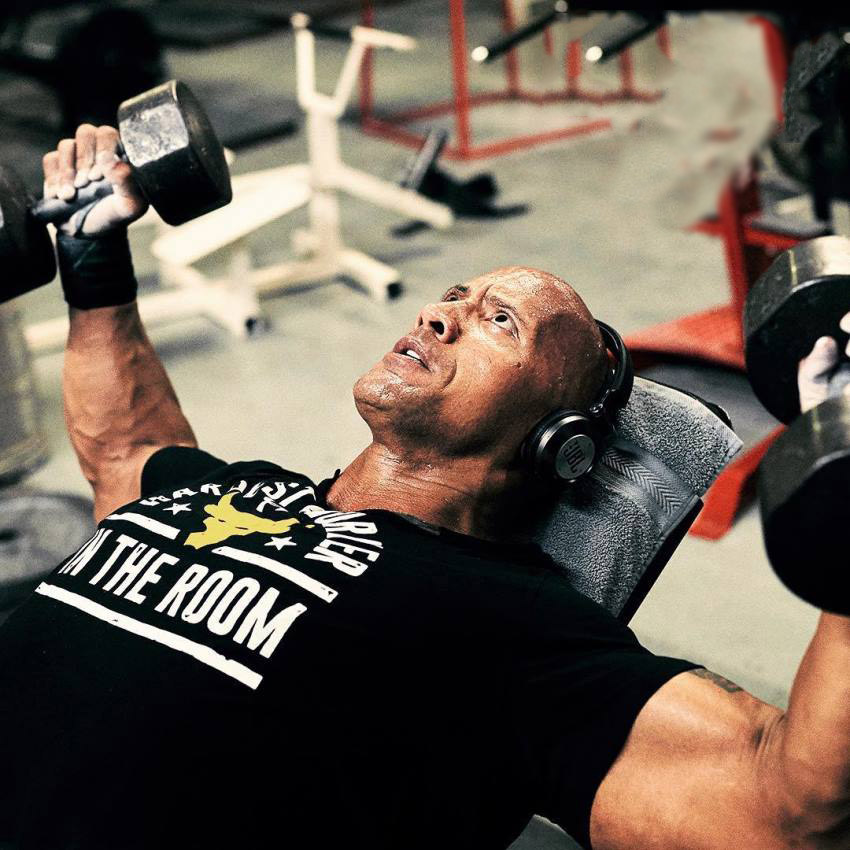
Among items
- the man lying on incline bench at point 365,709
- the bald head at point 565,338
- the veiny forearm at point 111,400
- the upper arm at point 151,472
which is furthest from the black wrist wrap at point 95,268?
the bald head at point 565,338

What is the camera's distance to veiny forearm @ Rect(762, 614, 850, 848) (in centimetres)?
99

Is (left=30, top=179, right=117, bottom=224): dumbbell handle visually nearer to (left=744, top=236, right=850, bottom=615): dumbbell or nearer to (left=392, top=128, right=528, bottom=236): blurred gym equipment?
(left=744, top=236, right=850, bottom=615): dumbbell

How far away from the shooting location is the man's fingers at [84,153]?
182cm

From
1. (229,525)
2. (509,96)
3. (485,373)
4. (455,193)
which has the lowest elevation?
(509,96)

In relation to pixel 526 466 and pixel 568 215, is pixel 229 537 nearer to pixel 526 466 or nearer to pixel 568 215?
pixel 526 466

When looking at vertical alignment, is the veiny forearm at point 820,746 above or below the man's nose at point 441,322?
below

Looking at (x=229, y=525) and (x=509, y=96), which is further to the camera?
(x=509, y=96)

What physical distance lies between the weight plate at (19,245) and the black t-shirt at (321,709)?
26.2 inches

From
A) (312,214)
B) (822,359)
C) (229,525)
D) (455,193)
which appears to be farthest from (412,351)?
(455,193)

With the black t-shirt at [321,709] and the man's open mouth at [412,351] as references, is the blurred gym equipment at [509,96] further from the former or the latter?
the black t-shirt at [321,709]

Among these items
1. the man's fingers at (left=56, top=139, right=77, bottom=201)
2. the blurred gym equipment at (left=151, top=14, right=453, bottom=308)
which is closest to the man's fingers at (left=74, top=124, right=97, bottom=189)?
the man's fingers at (left=56, top=139, right=77, bottom=201)

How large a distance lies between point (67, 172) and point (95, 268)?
152mm

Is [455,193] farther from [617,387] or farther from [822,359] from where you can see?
[822,359]

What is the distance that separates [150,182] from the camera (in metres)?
1.75
